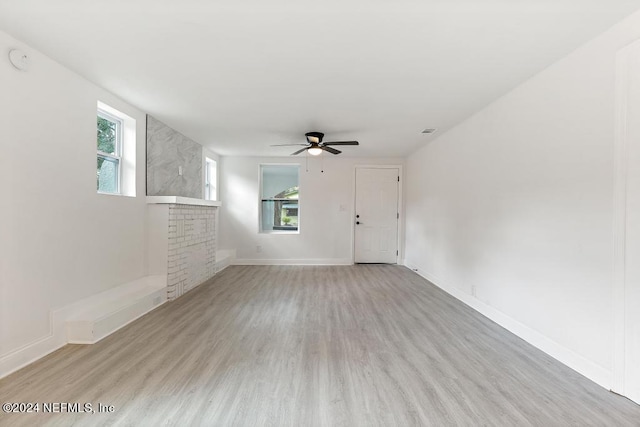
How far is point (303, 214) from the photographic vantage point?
6.27 metres

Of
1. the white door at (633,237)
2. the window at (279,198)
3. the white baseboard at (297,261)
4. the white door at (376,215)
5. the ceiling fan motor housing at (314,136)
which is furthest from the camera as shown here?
the window at (279,198)

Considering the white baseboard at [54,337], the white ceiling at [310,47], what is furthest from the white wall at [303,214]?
the white baseboard at [54,337]

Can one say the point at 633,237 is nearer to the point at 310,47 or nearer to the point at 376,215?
the point at 310,47

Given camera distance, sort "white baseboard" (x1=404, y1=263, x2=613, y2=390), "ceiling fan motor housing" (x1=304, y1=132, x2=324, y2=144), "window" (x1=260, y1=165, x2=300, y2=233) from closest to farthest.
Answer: "white baseboard" (x1=404, y1=263, x2=613, y2=390), "ceiling fan motor housing" (x1=304, y1=132, x2=324, y2=144), "window" (x1=260, y1=165, x2=300, y2=233)

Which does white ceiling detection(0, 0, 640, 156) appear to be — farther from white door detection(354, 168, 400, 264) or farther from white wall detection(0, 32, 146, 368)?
white door detection(354, 168, 400, 264)

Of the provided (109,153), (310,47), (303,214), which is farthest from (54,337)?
(303,214)

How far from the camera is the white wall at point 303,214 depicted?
6215 millimetres

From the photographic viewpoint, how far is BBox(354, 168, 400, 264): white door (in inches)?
248

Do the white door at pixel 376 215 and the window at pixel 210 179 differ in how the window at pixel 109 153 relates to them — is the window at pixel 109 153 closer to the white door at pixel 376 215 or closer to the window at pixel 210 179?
the window at pixel 210 179

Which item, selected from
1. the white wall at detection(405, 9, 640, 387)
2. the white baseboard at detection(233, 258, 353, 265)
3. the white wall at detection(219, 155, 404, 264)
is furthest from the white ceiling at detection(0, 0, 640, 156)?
the white baseboard at detection(233, 258, 353, 265)

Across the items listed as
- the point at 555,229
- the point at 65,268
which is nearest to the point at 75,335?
the point at 65,268

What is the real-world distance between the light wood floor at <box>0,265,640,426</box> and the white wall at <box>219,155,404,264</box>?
9.86 ft

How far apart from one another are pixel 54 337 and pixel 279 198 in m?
4.50

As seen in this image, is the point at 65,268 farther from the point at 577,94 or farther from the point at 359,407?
the point at 577,94
